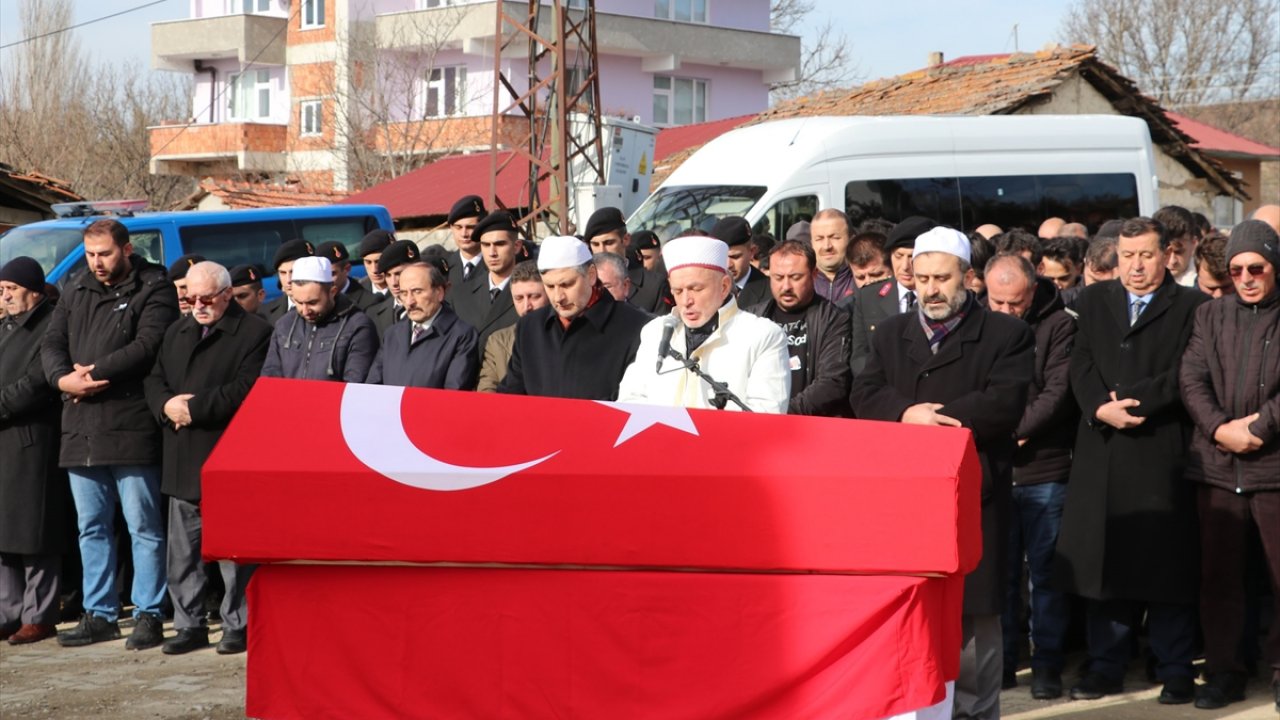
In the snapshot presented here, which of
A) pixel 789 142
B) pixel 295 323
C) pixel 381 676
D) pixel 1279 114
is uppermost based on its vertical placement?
pixel 1279 114

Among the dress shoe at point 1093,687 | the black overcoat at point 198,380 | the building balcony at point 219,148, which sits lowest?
the dress shoe at point 1093,687

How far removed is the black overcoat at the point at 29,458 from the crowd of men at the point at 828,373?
14 mm

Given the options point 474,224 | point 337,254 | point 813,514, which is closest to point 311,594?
point 813,514

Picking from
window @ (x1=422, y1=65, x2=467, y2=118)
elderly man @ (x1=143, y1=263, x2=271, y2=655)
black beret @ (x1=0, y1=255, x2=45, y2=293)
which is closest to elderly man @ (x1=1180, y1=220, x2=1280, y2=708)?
elderly man @ (x1=143, y1=263, x2=271, y2=655)

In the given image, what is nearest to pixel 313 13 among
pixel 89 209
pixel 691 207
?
pixel 89 209

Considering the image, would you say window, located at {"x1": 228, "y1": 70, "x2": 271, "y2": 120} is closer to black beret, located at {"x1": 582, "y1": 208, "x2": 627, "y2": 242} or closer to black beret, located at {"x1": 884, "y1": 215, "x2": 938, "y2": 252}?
black beret, located at {"x1": 582, "y1": 208, "x2": 627, "y2": 242}

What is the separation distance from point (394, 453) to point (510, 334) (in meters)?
3.30

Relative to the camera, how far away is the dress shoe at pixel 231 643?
8.89 meters

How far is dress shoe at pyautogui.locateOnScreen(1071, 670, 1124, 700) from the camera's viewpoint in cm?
746

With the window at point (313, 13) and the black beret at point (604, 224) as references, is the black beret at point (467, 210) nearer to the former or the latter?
the black beret at point (604, 224)

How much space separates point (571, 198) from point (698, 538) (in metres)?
20.2

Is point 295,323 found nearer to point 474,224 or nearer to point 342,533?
point 474,224

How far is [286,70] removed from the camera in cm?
4972

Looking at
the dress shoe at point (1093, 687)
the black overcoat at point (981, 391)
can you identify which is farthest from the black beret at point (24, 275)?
the dress shoe at point (1093, 687)
